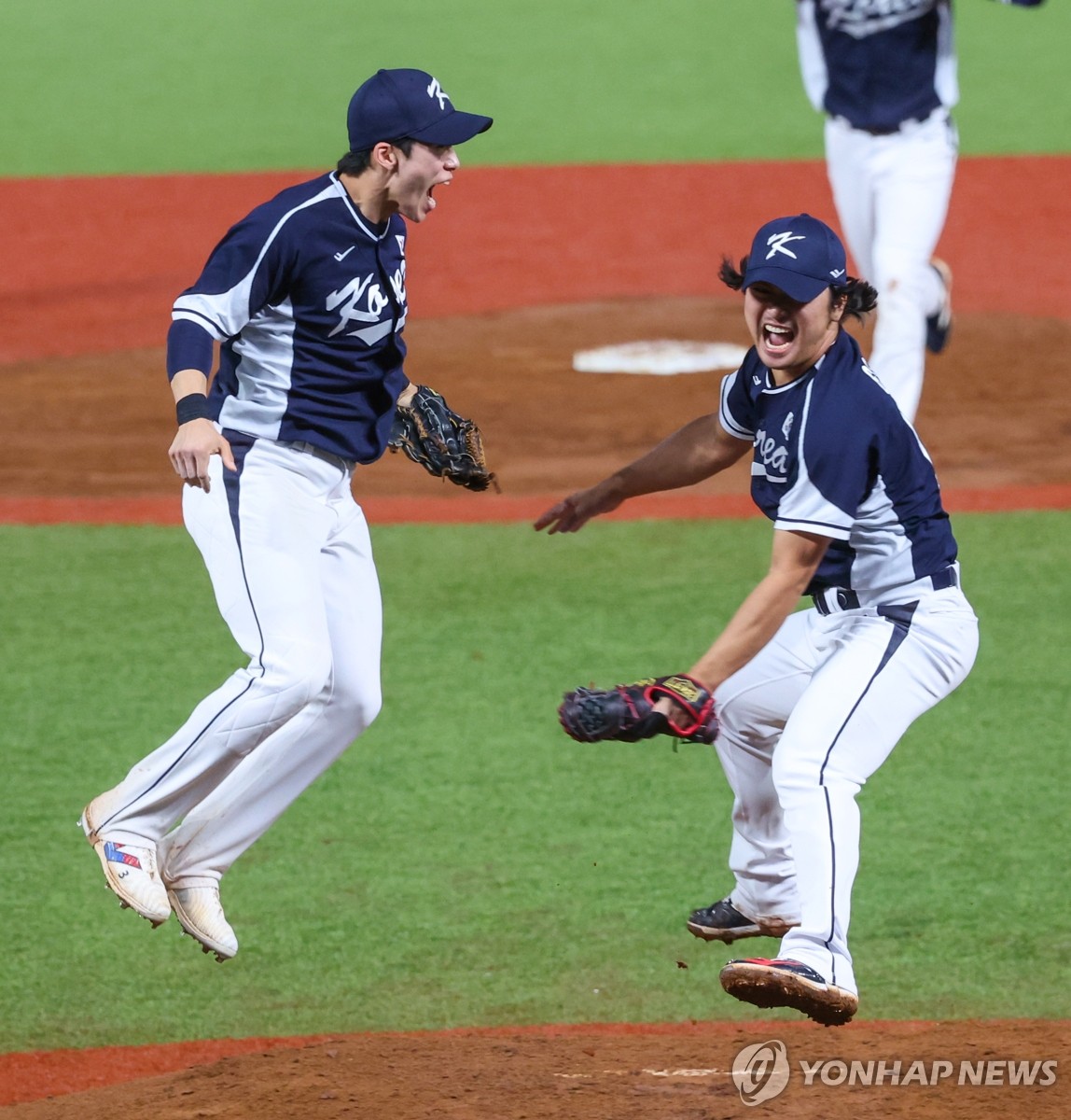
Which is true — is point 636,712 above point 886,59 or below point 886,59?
below

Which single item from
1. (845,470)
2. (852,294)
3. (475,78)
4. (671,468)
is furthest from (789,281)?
(475,78)

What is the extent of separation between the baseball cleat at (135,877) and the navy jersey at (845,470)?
1649mm

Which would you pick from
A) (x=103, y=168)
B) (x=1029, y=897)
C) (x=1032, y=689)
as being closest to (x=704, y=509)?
(x=1032, y=689)

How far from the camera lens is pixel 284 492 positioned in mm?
4680

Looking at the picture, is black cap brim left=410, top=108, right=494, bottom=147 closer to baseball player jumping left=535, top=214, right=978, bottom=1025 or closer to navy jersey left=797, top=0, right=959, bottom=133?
baseball player jumping left=535, top=214, right=978, bottom=1025

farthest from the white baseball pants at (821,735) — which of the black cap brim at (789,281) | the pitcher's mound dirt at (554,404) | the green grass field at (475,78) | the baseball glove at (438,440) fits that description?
the green grass field at (475,78)

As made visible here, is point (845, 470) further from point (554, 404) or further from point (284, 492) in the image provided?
point (554, 404)

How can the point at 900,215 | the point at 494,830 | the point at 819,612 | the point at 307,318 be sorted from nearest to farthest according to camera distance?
the point at 819,612 < the point at 307,318 < the point at 494,830 < the point at 900,215

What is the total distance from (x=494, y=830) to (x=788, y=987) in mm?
2367

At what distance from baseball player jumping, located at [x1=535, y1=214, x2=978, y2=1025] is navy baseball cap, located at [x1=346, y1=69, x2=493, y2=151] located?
2.43ft

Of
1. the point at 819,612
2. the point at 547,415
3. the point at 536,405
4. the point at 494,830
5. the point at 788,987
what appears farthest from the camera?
the point at 536,405

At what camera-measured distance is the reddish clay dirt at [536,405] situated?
168 inches

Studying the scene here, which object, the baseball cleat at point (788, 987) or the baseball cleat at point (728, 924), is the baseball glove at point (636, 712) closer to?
the baseball cleat at point (788, 987)

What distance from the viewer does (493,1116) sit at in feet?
13.4
